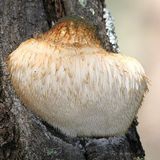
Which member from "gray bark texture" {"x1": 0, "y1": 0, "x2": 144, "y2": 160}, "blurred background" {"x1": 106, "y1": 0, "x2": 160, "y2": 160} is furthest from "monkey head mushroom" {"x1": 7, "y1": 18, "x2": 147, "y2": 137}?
"blurred background" {"x1": 106, "y1": 0, "x2": 160, "y2": 160}

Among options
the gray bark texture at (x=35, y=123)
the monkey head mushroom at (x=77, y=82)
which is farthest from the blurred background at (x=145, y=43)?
the monkey head mushroom at (x=77, y=82)

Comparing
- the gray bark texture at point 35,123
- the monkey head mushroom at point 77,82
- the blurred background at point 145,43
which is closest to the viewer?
the monkey head mushroom at point 77,82

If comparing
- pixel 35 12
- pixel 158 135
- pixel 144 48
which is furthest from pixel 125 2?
pixel 35 12

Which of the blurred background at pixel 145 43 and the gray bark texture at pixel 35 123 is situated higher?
the gray bark texture at pixel 35 123

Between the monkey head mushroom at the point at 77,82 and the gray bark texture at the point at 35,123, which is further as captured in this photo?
the gray bark texture at the point at 35,123

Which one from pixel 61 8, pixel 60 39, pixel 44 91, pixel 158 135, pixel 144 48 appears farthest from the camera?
pixel 144 48

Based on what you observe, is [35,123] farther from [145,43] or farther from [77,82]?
[145,43]

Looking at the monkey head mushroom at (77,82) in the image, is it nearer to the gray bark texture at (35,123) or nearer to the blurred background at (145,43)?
the gray bark texture at (35,123)

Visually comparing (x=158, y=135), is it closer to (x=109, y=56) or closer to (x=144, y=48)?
(x=144, y=48)
